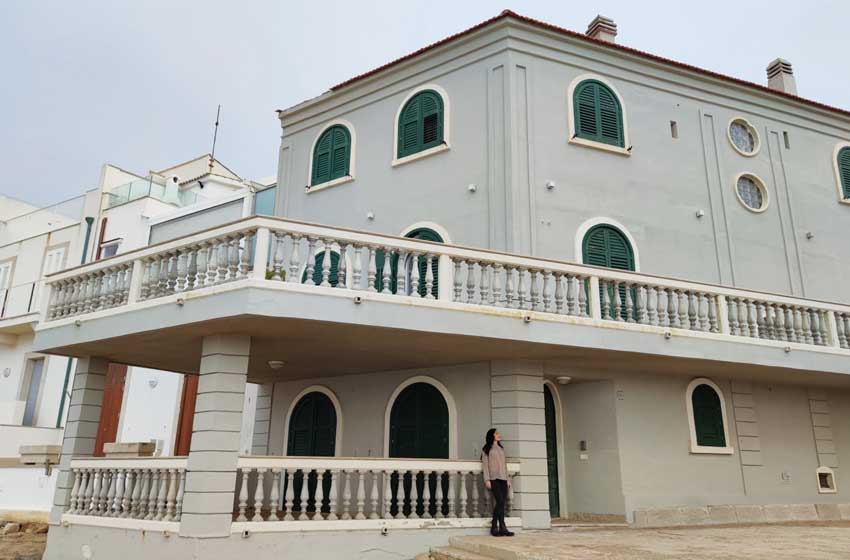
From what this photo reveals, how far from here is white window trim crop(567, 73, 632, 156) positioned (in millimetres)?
13359

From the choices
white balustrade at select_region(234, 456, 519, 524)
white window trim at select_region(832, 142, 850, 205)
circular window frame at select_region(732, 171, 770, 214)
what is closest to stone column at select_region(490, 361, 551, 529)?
white balustrade at select_region(234, 456, 519, 524)

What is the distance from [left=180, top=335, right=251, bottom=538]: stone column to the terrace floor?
3.05 m

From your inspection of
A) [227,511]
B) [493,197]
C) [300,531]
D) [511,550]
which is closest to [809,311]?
[493,197]

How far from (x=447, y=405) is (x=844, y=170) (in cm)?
1204

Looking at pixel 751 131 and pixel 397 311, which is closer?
pixel 397 311

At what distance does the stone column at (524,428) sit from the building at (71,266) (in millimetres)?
8153

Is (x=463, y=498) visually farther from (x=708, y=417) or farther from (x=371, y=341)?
(x=708, y=417)

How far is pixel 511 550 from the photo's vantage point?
7938 mm

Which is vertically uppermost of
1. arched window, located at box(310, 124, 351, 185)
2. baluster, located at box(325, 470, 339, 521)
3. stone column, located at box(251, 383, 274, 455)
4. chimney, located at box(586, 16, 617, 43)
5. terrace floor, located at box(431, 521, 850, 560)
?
chimney, located at box(586, 16, 617, 43)

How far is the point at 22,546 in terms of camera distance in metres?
13.3

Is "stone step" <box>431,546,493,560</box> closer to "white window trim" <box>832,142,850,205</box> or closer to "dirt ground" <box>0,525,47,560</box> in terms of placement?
"dirt ground" <box>0,525,47,560</box>

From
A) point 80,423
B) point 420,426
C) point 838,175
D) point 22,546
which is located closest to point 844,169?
point 838,175

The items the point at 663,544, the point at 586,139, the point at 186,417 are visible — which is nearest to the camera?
the point at 663,544

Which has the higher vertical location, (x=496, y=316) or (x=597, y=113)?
(x=597, y=113)
